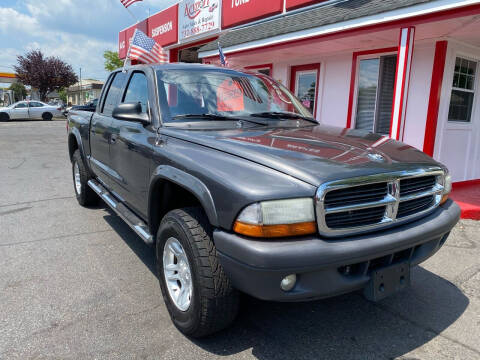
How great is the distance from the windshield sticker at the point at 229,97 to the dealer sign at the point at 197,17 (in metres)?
9.24

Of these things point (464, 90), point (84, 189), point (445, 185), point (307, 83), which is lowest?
point (84, 189)

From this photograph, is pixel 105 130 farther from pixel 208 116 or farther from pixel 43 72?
pixel 43 72

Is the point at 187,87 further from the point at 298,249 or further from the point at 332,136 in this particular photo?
the point at 298,249

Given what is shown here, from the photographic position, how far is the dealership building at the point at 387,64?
5.43 metres

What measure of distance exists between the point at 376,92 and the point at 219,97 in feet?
16.0

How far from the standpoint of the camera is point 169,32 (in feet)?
49.2

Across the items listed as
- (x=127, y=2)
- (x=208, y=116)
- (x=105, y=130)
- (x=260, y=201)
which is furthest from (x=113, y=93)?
(x=127, y=2)

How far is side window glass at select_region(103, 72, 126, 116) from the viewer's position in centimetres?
415

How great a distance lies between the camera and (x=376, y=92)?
23.5 feet

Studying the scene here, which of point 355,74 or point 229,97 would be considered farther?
point 355,74

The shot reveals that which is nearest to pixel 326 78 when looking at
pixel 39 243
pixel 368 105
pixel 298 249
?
pixel 368 105

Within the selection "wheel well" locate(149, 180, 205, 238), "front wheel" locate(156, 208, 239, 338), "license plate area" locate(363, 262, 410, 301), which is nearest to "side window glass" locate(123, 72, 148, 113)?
"wheel well" locate(149, 180, 205, 238)

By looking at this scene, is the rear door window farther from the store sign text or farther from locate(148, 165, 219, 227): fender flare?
locate(148, 165, 219, 227): fender flare

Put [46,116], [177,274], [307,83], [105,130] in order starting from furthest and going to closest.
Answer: [46,116] < [307,83] < [105,130] < [177,274]
